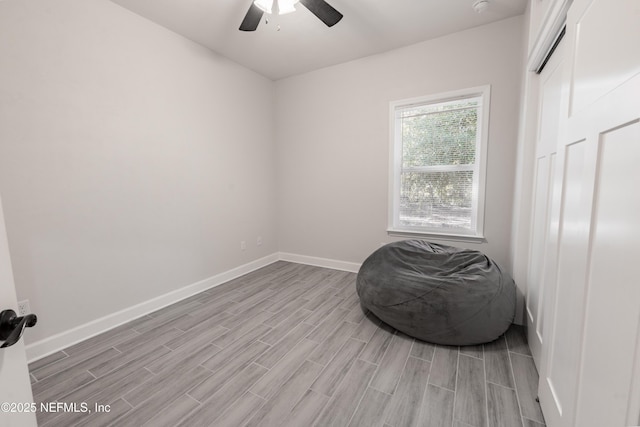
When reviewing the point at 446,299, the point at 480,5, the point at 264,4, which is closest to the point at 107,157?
the point at 264,4

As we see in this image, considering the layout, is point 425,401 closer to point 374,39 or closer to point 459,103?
point 459,103

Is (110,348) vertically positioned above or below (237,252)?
below

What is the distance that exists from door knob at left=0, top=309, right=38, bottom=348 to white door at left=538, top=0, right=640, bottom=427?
4.72 feet

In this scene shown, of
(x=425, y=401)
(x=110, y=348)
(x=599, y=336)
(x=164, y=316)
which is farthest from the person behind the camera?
(x=164, y=316)

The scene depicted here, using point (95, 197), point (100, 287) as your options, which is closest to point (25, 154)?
point (95, 197)

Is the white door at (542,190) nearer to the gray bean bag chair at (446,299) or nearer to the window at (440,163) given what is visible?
the gray bean bag chair at (446,299)

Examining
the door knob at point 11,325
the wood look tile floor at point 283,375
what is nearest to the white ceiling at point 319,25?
the door knob at point 11,325

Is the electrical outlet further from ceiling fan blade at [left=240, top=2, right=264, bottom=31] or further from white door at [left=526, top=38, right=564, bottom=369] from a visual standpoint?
white door at [left=526, top=38, right=564, bottom=369]

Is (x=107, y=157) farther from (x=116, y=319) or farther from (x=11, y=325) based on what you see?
(x=11, y=325)

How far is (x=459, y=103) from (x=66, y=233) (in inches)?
151

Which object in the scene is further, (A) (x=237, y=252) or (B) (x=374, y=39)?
(A) (x=237, y=252)

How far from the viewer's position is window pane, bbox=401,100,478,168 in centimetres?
290

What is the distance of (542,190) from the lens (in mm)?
1783

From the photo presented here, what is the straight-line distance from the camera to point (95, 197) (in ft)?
7.20
